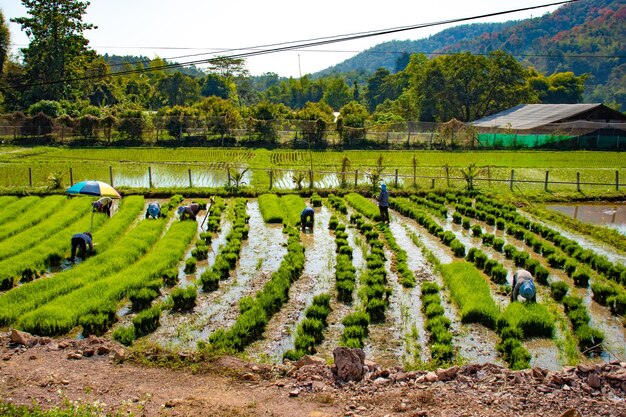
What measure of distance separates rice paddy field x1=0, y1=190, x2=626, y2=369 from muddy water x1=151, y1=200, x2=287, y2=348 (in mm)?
49

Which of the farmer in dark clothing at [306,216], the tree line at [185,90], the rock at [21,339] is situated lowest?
the rock at [21,339]

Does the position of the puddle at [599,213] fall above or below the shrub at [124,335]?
above

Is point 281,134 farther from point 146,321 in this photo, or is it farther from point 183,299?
point 146,321

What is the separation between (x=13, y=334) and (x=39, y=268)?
4.39 metres

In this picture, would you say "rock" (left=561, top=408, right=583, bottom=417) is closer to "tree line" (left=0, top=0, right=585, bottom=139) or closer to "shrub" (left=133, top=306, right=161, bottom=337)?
"shrub" (left=133, top=306, right=161, bottom=337)

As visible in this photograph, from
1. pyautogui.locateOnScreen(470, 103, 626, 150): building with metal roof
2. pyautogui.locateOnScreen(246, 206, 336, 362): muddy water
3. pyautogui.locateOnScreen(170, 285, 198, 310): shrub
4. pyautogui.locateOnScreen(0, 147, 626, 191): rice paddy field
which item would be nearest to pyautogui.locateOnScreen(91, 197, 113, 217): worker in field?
pyautogui.locateOnScreen(0, 147, 626, 191): rice paddy field

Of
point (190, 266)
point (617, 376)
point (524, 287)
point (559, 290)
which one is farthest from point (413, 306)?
point (190, 266)

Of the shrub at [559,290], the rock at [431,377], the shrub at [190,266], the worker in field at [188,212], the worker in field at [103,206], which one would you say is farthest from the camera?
the worker in field at [103,206]

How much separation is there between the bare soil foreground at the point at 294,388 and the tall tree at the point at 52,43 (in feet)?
154

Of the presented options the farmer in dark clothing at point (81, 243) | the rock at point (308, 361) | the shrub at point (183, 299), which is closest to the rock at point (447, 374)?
the rock at point (308, 361)

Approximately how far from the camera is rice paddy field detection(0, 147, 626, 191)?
87.0 ft

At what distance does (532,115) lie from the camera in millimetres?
49625

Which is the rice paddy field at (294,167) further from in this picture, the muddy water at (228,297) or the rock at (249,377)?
the rock at (249,377)

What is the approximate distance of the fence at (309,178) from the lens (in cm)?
2541
